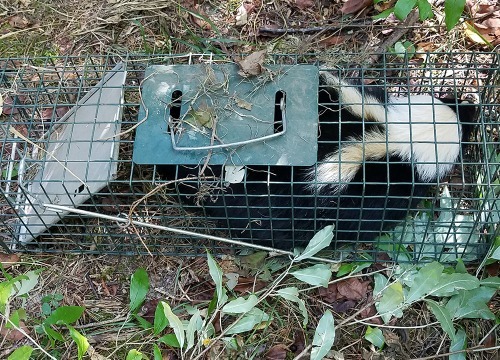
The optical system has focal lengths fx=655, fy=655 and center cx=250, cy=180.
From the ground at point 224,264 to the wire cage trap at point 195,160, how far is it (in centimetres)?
10

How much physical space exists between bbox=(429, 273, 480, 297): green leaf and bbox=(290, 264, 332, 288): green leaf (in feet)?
1.30

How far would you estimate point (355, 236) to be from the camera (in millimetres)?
2678

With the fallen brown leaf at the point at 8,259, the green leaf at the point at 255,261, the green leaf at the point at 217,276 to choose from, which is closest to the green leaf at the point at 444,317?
the green leaf at the point at 255,261

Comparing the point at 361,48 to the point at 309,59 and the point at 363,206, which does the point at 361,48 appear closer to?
the point at 309,59

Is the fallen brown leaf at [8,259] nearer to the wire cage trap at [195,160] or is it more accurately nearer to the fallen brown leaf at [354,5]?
the wire cage trap at [195,160]

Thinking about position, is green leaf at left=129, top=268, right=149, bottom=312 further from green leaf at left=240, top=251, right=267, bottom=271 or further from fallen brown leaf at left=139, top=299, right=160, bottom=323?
green leaf at left=240, top=251, right=267, bottom=271

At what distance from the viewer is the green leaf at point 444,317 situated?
96.7 inches

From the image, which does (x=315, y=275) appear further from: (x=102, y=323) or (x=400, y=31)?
(x=400, y=31)

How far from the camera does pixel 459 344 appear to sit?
252 centimetres

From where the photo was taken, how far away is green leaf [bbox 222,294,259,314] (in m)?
2.46

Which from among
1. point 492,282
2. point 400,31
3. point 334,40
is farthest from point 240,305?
point 400,31

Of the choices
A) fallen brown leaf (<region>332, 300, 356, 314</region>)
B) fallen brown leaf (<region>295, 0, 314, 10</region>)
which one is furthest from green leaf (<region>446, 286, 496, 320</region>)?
fallen brown leaf (<region>295, 0, 314, 10</region>)

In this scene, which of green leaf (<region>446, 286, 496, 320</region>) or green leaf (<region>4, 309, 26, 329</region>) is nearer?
green leaf (<region>4, 309, 26, 329</region>)

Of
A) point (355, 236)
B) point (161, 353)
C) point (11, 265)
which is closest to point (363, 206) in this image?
point (355, 236)
